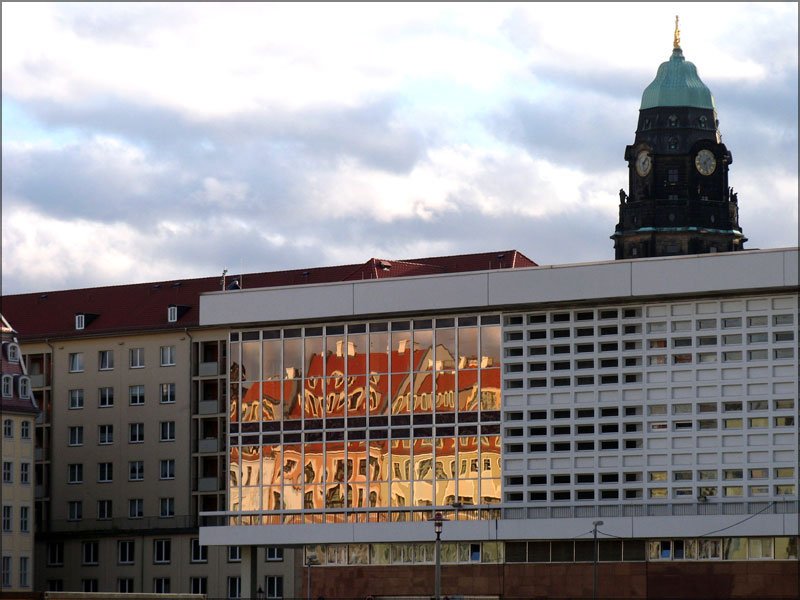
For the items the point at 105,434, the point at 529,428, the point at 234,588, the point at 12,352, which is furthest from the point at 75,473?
the point at 529,428

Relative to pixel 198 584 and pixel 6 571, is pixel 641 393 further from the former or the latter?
pixel 6 571

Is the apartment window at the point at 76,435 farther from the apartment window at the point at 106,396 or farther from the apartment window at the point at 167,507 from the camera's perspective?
the apartment window at the point at 167,507

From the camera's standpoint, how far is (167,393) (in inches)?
5674

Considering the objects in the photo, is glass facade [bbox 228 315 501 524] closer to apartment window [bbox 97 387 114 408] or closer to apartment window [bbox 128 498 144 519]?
apartment window [bbox 128 498 144 519]

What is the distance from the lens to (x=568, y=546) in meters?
105

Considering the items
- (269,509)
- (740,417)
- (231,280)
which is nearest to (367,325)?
(269,509)

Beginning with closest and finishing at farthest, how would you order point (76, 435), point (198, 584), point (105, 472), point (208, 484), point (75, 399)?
point (198, 584)
point (208, 484)
point (105, 472)
point (76, 435)
point (75, 399)

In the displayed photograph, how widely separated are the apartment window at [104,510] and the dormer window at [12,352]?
38.2 ft

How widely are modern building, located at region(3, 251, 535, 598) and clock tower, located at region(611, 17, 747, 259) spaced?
4425cm

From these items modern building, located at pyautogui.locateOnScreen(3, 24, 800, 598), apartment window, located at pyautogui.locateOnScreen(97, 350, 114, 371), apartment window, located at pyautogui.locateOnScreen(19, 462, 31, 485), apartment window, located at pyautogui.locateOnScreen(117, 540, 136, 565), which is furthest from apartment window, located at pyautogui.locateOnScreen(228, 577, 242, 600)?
apartment window, located at pyautogui.locateOnScreen(97, 350, 114, 371)

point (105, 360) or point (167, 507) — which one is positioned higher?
point (105, 360)

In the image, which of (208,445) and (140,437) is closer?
(208,445)

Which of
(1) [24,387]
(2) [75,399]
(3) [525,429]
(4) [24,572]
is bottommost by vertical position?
(4) [24,572]

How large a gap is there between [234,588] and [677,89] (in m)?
65.6
